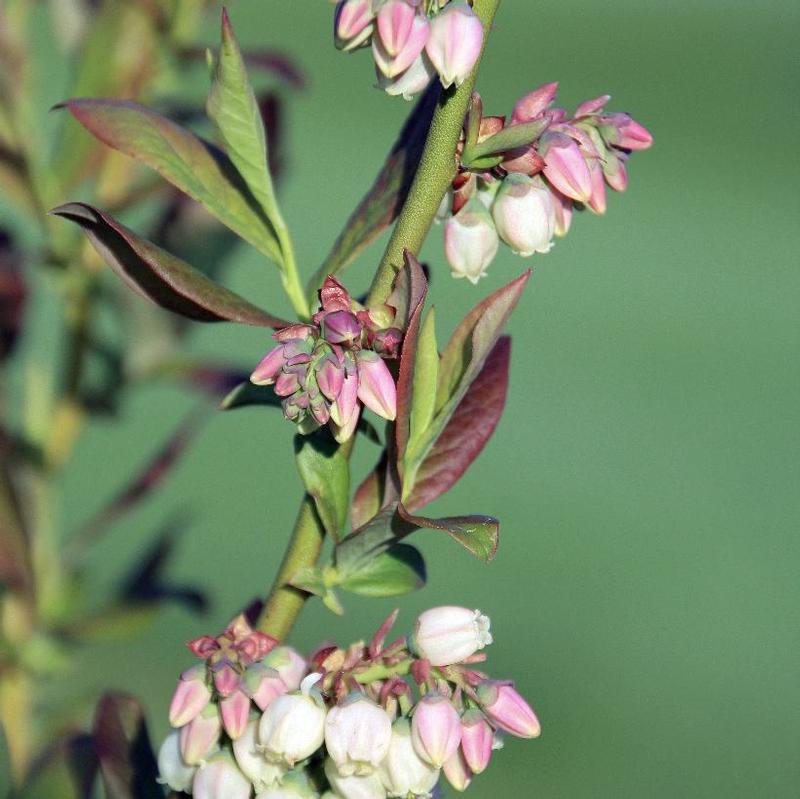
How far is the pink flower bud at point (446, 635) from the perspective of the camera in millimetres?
399

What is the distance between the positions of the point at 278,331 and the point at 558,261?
1391mm

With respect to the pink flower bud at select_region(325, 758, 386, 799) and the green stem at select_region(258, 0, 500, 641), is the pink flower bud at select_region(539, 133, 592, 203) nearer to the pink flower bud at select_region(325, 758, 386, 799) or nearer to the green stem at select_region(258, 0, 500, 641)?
the green stem at select_region(258, 0, 500, 641)

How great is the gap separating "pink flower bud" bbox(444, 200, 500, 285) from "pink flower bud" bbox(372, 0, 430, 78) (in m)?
0.06

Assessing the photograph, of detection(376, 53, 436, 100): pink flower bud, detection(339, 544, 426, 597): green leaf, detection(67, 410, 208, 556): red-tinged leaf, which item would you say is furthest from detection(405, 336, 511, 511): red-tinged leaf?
detection(67, 410, 208, 556): red-tinged leaf

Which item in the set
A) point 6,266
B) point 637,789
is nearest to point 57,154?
point 6,266

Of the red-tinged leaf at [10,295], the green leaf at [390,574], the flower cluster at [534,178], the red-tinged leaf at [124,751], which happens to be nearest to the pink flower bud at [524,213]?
the flower cluster at [534,178]

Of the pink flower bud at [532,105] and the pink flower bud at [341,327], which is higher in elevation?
the pink flower bud at [532,105]

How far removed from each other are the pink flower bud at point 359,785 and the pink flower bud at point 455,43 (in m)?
0.21

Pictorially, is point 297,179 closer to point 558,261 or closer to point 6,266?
point 558,261

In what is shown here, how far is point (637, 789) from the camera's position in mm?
1073

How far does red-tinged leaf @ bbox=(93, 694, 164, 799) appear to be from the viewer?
0.47 m

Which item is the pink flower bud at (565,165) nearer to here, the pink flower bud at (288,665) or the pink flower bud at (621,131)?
the pink flower bud at (621,131)

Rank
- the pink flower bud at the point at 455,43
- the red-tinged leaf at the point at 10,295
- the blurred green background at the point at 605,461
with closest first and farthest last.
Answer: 1. the pink flower bud at the point at 455,43
2. the red-tinged leaf at the point at 10,295
3. the blurred green background at the point at 605,461

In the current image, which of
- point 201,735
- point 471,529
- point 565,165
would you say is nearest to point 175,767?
point 201,735
